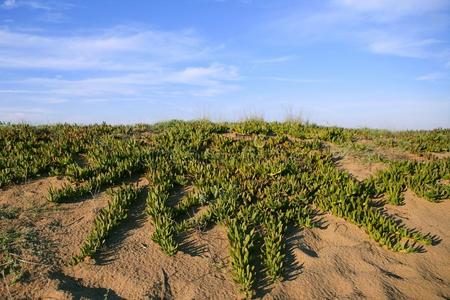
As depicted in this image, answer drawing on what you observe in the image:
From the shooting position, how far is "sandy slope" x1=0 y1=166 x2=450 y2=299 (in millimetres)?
5109

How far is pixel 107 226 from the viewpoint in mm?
5910

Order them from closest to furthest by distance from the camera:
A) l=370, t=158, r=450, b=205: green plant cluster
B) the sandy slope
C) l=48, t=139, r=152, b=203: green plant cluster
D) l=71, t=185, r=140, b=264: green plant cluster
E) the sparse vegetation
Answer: the sandy slope, l=71, t=185, r=140, b=264: green plant cluster, the sparse vegetation, l=48, t=139, r=152, b=203: green plant cluster, l=370, t=158, r=450, b=205: green plant cluster

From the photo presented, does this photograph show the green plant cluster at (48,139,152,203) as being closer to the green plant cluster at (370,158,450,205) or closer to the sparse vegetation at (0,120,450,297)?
the sparse vegetation at (0,120,450,297)

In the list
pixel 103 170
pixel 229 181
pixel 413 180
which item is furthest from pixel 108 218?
pixel 413 180

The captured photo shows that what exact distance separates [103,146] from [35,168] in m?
1.51

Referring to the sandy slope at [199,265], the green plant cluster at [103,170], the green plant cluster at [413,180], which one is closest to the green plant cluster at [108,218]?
the sandy slope at [199,265]

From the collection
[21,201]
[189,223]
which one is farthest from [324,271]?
[21,201]

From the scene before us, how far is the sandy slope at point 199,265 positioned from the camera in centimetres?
511

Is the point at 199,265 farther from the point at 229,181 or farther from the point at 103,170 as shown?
the point at 103,170

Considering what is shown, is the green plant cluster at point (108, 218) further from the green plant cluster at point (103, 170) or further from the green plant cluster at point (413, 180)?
the green plant cluster at point (413, 180)

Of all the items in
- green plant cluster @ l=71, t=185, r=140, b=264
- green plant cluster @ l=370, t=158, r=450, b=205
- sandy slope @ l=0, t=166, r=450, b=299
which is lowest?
sandy slope @ l=0, t=166, r=450, b=299

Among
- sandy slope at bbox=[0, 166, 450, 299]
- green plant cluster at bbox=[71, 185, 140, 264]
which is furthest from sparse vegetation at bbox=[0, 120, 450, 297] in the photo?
sandy slope at bbox=[0, 166, 450, 299]

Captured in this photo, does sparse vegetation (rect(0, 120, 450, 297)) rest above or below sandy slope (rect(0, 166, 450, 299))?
above

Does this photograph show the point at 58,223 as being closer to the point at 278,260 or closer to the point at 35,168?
the point at 35,168
